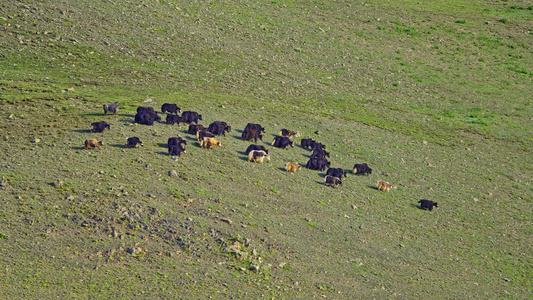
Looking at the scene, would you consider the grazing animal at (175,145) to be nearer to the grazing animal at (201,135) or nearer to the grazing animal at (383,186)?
the grazing animal at (201,135)

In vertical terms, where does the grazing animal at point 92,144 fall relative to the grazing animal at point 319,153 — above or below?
below

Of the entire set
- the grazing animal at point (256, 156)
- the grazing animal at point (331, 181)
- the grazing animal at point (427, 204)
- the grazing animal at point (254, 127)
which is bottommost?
the grazing animal at point (427, 204)

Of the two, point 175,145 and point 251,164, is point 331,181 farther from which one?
point 175,145

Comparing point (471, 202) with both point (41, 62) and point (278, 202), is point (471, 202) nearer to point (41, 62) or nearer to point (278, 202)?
point (278, 202)

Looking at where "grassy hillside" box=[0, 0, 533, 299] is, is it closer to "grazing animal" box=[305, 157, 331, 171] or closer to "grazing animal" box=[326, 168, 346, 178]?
"grazing animal" box=[326, 168, 346, 178]

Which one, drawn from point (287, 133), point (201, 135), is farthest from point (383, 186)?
point (201, 135)

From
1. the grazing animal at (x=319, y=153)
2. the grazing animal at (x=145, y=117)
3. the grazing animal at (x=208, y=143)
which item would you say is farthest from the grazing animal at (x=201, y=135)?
the grazing animal at (x=319, y=153)
